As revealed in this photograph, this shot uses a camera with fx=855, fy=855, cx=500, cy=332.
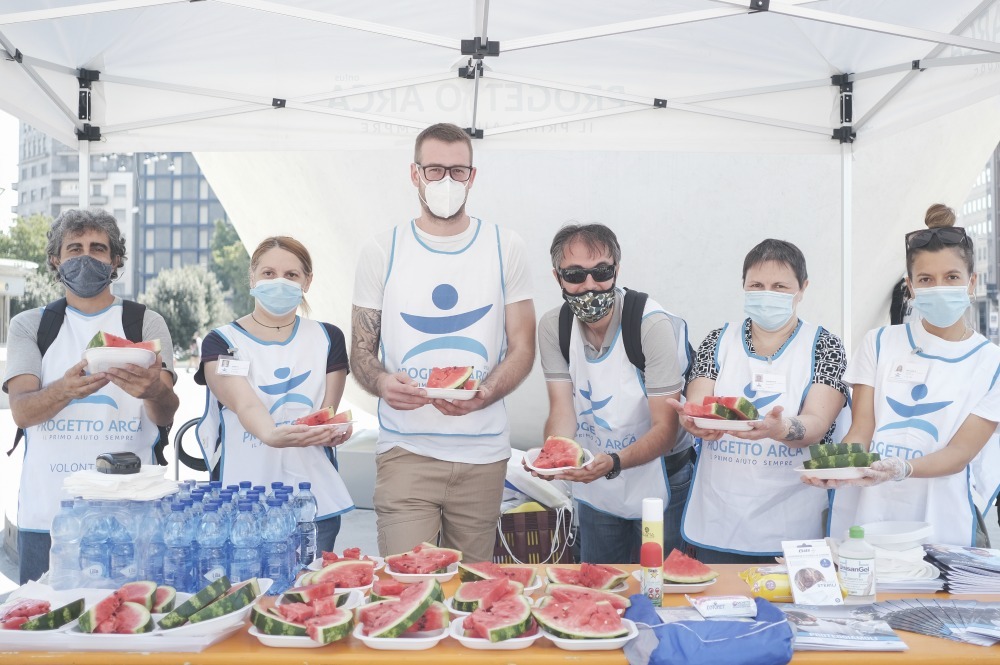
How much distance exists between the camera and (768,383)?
12.9 feet

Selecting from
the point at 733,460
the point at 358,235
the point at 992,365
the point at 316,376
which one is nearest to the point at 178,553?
the point at 316,376

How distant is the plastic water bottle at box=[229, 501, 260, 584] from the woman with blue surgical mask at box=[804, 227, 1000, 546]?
2.47m

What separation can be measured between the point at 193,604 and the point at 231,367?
4.97 ft

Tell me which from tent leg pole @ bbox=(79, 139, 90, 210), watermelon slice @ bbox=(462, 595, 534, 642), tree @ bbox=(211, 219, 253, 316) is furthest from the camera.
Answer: tree @ bbox=(211, 219, 253, 316)

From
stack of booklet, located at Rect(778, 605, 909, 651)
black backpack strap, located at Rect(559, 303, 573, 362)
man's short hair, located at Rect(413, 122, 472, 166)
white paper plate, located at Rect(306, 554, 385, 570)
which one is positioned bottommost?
white paper plate, located at Rect(306, 554, 385, 570)

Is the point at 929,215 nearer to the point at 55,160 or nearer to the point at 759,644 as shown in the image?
the point at 759,644

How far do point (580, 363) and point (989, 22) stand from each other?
3.10m

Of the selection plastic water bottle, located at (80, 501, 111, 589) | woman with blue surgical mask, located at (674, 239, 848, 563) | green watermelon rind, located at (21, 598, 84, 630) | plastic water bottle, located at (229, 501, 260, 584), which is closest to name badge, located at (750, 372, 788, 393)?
woman with blue surgical mask, located at (674, 239, 848, 563)

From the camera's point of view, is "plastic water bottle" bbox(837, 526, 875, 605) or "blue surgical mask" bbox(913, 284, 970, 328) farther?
"blue surgical mask" bbox(913, 284, 970, 328)

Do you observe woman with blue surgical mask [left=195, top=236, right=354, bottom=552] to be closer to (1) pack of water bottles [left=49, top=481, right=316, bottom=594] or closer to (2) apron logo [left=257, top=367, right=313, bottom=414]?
(2) apron logo [left=257, top=367, right=313, bottom=414]

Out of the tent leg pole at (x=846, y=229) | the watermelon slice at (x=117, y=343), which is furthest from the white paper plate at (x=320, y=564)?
the tent leg pole at (x=846, y=229)

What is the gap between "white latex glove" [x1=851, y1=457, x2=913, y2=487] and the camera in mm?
3227

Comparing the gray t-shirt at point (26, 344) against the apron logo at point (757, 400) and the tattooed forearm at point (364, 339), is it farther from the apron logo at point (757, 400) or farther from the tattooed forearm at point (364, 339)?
the apron logo at point (757, 400)

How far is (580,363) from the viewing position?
14.1 ft
